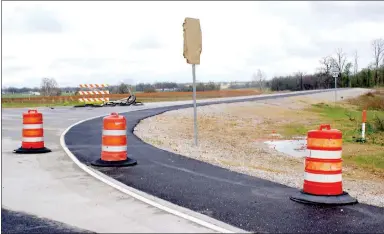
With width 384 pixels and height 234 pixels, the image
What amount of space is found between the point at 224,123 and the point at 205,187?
19.8 meters

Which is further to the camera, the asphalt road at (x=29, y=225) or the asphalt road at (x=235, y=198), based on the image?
the asphalt road at (x=235, y=198)

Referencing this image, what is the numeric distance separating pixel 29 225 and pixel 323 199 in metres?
4.25

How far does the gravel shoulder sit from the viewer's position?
34.6 feet

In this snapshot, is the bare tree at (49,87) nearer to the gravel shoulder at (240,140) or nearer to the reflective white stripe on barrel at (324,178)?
the gravel shoulder at (240,140)

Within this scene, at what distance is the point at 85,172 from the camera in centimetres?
962

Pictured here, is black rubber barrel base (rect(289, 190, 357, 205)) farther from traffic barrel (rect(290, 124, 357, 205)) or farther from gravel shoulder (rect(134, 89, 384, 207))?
gravel shoulder (rect(134, 89, 384, 207))

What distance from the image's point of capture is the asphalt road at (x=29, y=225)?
580cm

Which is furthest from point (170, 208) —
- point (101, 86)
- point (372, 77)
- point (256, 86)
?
point (256, 86)

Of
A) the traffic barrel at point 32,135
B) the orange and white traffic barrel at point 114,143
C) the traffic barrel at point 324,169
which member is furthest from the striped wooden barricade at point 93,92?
the traffic barrel at point 324,169

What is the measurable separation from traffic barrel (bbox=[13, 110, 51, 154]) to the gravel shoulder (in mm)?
3370

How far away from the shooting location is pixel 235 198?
7484 millimetres

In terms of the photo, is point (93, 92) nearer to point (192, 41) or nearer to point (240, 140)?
point (240, 140)

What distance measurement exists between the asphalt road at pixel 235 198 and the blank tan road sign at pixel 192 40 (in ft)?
11.7

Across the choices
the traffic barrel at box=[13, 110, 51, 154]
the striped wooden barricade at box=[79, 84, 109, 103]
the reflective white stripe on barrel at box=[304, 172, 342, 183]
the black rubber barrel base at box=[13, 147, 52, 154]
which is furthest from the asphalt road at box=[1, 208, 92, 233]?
the striped wooden barricade at box=[79, 84, 109, 103]
